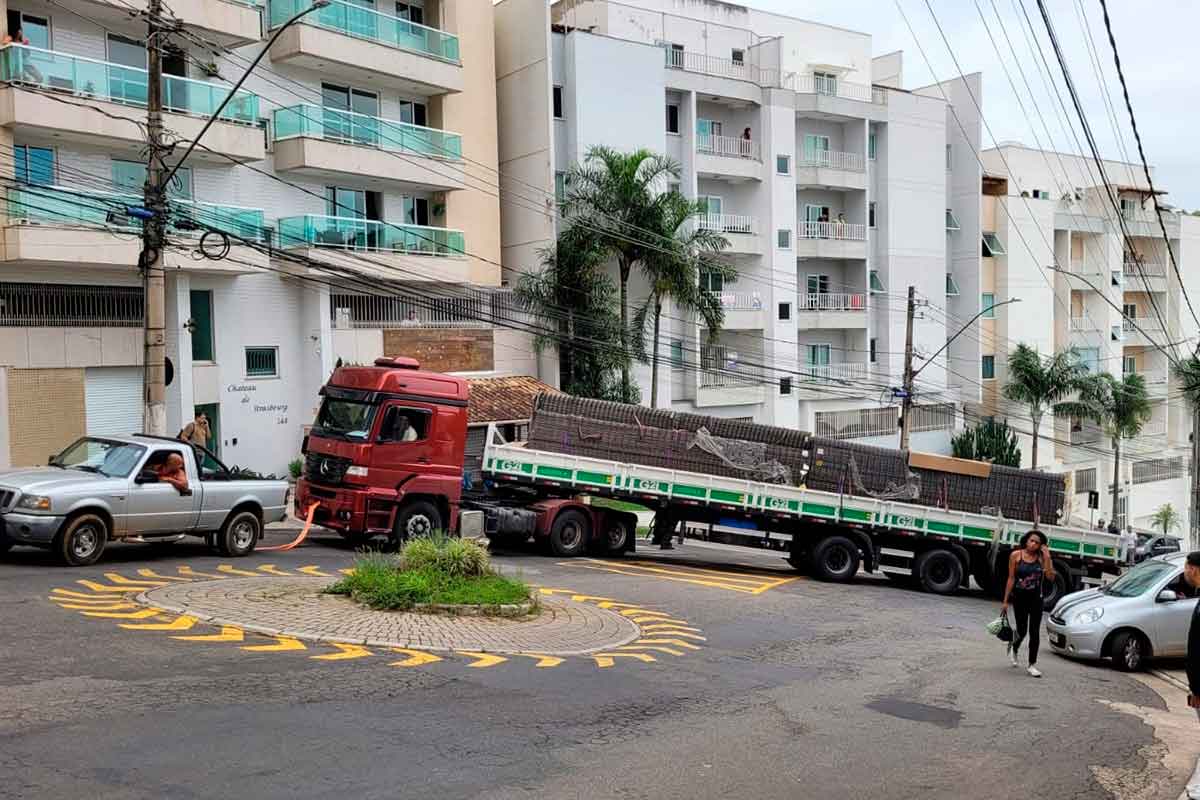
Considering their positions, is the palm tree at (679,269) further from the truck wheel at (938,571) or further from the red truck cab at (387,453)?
the red truck cab at (387,453)

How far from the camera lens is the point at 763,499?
71.8 feet

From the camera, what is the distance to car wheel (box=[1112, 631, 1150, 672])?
1438 cm

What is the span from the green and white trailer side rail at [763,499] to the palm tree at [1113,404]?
3087 cm

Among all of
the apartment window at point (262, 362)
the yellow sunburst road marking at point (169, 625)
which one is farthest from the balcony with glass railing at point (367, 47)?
the yellow sunburst road marking at point (169, 625)

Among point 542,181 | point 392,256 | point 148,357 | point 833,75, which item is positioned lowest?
point 148,357

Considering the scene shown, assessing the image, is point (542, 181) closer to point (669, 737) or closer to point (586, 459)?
point (586, 459)

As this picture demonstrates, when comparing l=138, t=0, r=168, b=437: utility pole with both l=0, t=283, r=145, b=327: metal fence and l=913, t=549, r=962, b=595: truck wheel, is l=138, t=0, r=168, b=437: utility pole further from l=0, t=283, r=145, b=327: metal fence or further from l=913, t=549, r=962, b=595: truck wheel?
l=913, t=549, r=962, b=595: truck wheel

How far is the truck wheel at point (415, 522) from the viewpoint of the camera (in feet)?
65.1

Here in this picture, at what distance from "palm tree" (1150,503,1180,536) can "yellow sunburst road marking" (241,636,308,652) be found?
60.2m

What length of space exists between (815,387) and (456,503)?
97.3 ft

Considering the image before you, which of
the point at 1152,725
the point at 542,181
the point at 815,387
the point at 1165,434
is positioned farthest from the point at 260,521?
the point at 1165,434

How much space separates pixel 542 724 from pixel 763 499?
Answer: 44.1 ft

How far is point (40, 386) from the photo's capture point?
26.2 m

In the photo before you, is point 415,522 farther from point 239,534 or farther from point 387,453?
point 239,534
